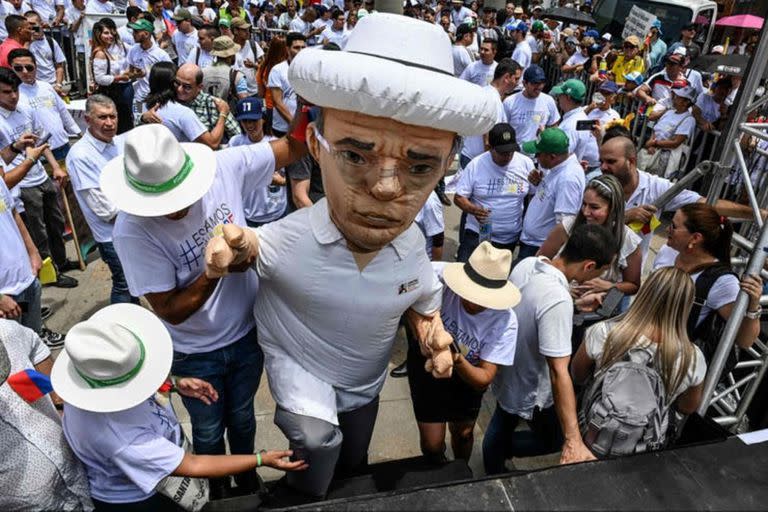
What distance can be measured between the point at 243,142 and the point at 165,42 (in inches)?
266

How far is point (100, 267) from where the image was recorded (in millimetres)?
5445

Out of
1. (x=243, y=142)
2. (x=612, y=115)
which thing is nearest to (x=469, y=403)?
(x=243, y=142)

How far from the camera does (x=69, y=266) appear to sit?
536 centimetres

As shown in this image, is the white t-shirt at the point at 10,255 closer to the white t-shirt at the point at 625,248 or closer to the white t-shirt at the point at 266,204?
the white t-shirt at the point at 266,204

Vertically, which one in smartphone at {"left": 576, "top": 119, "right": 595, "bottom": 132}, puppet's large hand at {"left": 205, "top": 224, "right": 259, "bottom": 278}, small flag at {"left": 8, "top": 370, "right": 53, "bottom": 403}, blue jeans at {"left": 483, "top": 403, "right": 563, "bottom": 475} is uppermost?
puppet's large hand at {"left": 205, "top": 224, "right": 259, "bottom": 278}

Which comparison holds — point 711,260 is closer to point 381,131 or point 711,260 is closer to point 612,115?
point 381,131

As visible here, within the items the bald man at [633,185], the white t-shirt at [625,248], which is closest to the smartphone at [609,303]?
the white t-shirt at [625,248]

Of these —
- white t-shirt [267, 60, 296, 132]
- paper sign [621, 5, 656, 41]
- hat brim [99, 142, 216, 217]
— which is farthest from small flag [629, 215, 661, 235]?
paper sign [621, 5, 656, 41]

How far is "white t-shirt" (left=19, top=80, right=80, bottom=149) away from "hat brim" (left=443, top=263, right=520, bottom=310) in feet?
14.3

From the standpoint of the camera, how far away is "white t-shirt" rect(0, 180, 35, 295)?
3.11 metres

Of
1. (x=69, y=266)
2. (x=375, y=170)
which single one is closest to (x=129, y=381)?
(x=375, y=170)

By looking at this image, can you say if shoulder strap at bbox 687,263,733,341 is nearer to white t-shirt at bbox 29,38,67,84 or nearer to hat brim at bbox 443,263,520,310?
hat brim at bbox 443,263,520,310

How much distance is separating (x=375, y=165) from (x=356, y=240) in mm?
275

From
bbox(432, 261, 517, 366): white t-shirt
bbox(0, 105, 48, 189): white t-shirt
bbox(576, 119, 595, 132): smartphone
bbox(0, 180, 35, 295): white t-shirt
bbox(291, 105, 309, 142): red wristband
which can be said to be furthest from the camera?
bbox(576, 119, 595, 132): smartphone
